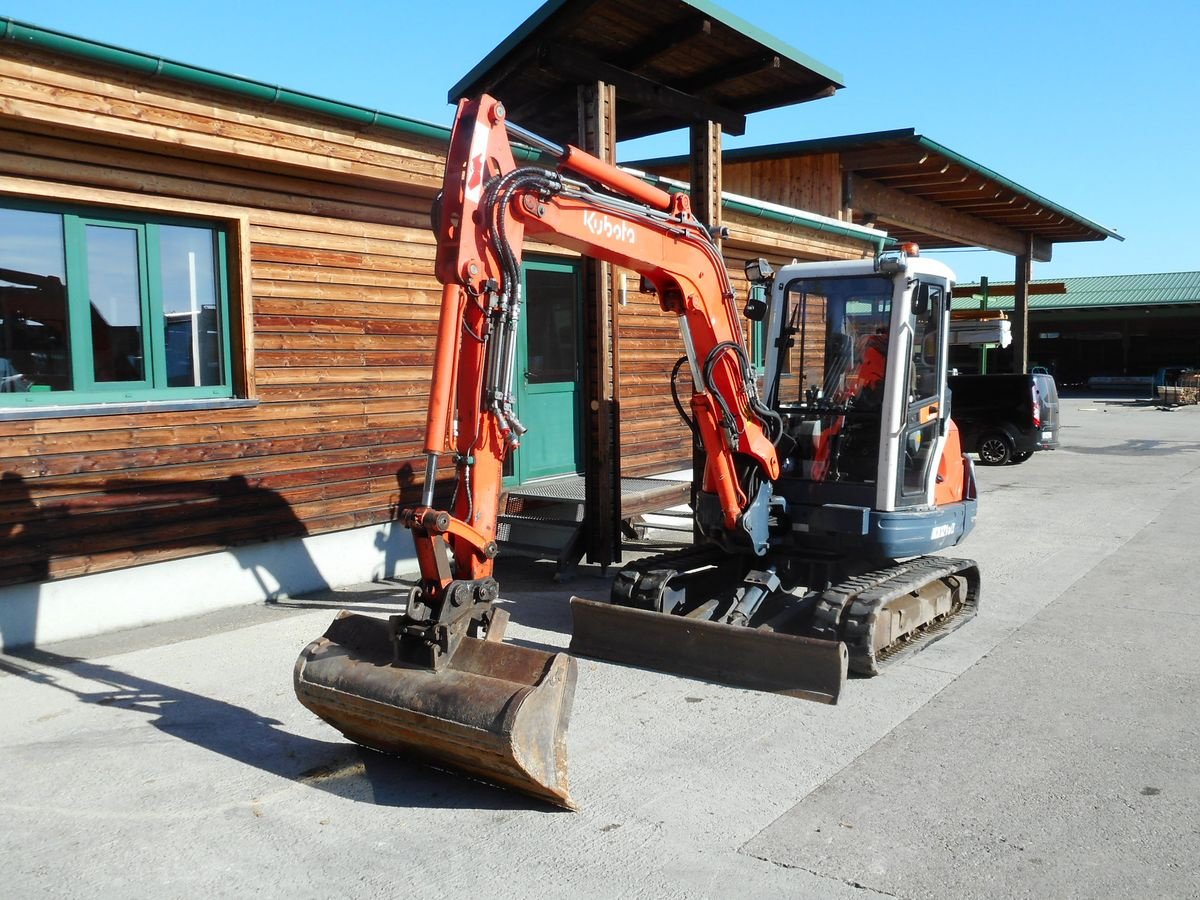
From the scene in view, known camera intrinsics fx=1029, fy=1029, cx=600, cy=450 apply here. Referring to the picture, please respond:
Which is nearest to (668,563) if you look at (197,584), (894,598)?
(894,598)

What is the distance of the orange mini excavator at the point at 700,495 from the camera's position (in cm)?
449

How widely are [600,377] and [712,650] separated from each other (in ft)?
10.8

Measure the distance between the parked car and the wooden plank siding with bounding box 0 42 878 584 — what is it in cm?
1090

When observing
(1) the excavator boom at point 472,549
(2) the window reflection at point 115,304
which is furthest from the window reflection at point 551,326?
(1) the excavator boom at point 472,549

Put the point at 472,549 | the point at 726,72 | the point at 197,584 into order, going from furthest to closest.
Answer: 1. the point at 726,72
2. the point at 197,584
3. the point at 472,549

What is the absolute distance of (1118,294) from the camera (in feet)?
133

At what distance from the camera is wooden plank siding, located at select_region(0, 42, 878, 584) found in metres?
6.66

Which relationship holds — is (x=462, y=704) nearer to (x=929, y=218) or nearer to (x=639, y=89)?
(x=639, y=89)

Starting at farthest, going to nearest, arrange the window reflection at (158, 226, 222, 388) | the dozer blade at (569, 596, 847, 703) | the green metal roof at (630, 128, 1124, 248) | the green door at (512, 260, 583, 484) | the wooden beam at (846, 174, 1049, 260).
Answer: the wooden beam at (846, 174, 1049, 260)
the green metal roof at (630, 128, 1124, 248)
the green door at (512, 260, 583, 484)
the window reflection at (158, 226, 222, 388)
the dozer blade at (569, 596, 847, 703)

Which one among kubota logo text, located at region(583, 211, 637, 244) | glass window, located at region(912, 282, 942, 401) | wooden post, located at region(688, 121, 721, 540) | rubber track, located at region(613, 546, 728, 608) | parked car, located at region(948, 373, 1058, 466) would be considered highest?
wooden post, located at region(688, 121, 721, 540)

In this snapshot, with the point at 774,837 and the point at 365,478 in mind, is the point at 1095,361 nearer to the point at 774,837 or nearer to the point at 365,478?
the point at 365,478

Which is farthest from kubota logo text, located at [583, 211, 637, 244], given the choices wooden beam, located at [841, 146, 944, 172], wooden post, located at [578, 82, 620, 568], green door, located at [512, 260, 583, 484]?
wooden beam, located at [841, 146, 944, 172]

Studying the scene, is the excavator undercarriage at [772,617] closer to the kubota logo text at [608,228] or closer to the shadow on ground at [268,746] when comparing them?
the shadow on ground at [268,746]

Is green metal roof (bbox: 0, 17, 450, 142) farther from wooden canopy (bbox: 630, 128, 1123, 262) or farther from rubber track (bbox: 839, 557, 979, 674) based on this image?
wooden canopy (bbox: 630, 128, 1123, 262)
